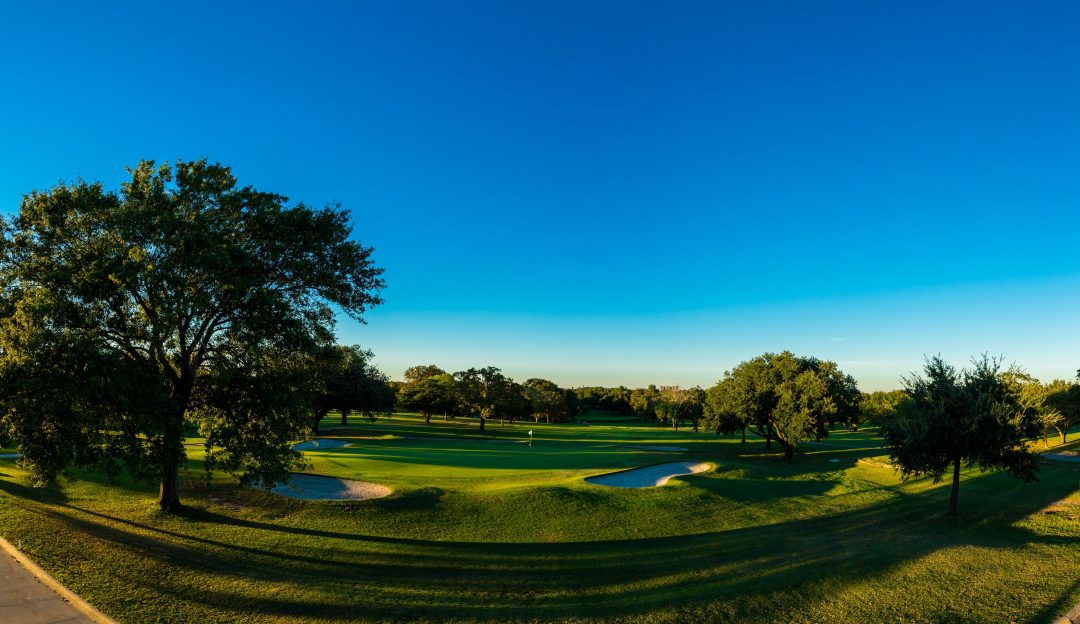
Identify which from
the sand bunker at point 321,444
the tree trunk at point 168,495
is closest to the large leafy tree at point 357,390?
the sand bunker at point 321,444

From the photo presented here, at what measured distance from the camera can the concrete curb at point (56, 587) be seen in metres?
9.72

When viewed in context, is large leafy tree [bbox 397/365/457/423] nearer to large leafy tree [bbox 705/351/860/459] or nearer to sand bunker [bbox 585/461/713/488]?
large leafy tree [bbox 705/351/860/459]

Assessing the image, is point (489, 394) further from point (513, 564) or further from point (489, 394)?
point (513, 564)

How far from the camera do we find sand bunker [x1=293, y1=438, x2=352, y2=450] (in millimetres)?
41375

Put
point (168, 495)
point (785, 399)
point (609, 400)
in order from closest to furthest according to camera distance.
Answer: point (168, 495) → point (785, 399) → point (609, 400)

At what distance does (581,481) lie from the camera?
2550 centimetres

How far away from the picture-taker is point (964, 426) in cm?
1964

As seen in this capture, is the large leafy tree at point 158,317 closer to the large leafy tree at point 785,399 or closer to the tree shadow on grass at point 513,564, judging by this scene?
the tree shadow on grass at point 513,564

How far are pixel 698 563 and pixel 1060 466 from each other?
40260 mm

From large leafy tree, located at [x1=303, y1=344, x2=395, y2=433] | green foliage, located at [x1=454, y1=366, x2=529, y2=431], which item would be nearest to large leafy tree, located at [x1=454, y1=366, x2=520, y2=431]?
green foliage, located at [x1=454, y1=366, x2=529, y2=431]

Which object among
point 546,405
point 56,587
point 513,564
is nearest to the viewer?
point 56,587

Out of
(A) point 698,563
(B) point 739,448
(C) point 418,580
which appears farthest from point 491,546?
(B) point 739,448

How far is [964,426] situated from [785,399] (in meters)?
23.8

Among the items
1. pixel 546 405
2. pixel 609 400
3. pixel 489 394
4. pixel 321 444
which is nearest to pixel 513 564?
pixel 321 444
